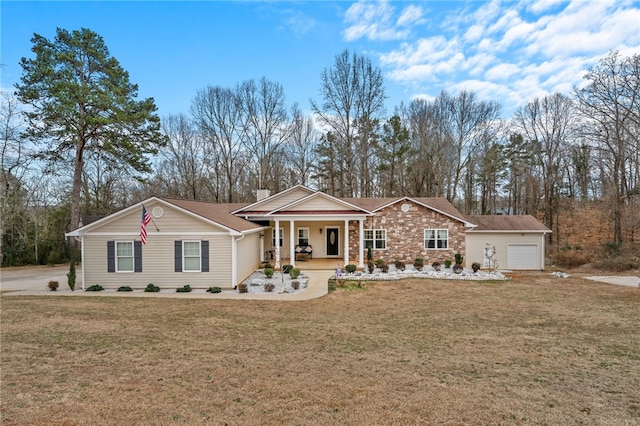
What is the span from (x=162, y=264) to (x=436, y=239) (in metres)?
14.0

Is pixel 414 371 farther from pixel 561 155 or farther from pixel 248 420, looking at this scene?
pixel 561 155

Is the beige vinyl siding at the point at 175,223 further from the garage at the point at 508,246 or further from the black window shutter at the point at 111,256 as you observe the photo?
the garage at the point at 508,246

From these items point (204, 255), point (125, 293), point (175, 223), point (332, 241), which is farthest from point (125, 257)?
point (332, 241)

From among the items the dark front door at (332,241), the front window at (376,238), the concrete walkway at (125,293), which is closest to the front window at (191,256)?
the concrete walkway at (125,293)

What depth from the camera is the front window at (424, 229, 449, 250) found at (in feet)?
58.9

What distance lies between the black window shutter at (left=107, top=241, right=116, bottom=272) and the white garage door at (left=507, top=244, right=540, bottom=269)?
20.3m

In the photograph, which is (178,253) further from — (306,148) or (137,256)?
(306,148)

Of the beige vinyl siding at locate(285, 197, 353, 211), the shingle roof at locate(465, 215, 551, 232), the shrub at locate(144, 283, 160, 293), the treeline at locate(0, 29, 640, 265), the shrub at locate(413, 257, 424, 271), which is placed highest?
the treeline at locate(0, 29, 640, 265)

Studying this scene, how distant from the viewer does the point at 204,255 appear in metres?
12.7

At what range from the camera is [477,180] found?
97.1 feet

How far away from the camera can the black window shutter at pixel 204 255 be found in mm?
12656

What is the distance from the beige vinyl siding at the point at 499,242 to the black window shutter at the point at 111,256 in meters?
17.9

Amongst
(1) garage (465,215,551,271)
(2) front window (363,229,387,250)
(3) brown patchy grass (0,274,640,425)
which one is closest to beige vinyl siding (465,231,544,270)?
→ (1) garage (465,215,551,271)

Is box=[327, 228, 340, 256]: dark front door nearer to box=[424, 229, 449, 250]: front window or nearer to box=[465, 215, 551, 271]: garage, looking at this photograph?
box=[424, 229, 449, 250]: front window
